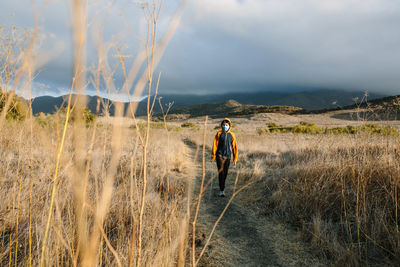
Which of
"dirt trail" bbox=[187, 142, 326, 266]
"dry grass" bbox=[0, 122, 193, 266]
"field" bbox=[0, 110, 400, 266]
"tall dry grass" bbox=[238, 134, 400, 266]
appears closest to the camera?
"dry grass" bbox=[0, 122, 193, 266]

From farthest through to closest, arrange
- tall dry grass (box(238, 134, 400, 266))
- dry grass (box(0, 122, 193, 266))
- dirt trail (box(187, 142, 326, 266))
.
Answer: dirt trail (box(187, 142, 326, 266))
tall dry grass (box(238, 134, 400, 266))
dry grass (box(0, 122, 193, 266))

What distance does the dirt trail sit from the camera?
2590 millimetres

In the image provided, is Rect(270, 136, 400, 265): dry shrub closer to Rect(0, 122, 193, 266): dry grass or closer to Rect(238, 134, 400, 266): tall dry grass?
Rect(238, 134, 400, 266): tall dry grass

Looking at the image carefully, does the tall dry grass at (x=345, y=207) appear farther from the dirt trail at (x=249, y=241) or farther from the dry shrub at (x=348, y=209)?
the dirt trail at (x=249, y=241)

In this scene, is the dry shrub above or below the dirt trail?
above

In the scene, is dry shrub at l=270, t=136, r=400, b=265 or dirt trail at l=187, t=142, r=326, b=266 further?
dirt trail at l=187, t=142, r=326, b=266

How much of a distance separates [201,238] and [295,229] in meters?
1.53

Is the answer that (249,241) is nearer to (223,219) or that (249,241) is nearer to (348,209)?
(223,219)

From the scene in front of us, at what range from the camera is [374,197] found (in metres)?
3.19

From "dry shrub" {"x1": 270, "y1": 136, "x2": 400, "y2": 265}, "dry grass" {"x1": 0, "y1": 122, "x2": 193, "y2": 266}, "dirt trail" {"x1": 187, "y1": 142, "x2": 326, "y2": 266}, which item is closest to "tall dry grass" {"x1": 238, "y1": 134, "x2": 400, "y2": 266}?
"dry shrub" {"x1": 270, "y1": 136, "x2": 400, "y2": 265}

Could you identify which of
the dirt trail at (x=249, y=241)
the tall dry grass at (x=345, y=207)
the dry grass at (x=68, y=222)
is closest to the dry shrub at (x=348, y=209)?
the tall dry grass at (x=345, y=207)

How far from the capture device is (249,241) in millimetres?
3016

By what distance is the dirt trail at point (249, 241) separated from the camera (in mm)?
2590

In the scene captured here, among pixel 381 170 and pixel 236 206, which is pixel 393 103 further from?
pixel 236 206
